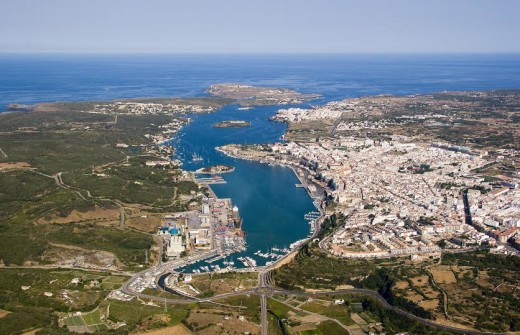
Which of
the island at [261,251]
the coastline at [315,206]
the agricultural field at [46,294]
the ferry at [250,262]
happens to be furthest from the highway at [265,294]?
the coastline at [315,206]

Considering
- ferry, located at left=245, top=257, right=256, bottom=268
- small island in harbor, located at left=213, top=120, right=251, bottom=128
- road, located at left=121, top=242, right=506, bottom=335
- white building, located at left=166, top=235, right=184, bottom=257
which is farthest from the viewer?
small island in harbor, located at left=213, top=120, right=251, bottom=128

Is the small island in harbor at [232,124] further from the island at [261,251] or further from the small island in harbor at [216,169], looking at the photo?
the small island in harbor at [216,169]

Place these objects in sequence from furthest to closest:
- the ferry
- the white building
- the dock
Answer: the dock → the white building → the ferry

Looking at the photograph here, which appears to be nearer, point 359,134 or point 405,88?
point 359,134

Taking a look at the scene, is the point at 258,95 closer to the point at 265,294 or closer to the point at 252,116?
the point at 252,116

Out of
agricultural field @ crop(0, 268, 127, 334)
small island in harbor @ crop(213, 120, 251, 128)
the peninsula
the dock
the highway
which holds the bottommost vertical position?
the highway

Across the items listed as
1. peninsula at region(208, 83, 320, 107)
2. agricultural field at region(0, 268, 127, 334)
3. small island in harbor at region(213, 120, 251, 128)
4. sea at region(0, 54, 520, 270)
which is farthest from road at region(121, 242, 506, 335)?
peninsula at region(208, 83, 320, 107)

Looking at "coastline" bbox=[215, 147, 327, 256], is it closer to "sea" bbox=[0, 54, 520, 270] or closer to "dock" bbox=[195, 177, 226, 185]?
"sea" bbox=[0, 54, 520, 270]

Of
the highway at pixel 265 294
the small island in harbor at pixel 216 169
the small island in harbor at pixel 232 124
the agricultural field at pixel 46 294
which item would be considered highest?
the small island in harbor at pixel 232 124

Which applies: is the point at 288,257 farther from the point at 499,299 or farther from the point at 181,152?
the point at 181,152

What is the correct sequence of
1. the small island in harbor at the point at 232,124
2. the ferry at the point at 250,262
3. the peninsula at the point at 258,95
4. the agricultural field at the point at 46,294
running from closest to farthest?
1. the agricultural field at the point at 46,294
2. the ferry at the point at 250,262
3. the small island in harbor at the point at 232,124
4. the peninsula at the point at 258,95

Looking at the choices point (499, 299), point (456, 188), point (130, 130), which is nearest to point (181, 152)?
point (130, 130)
